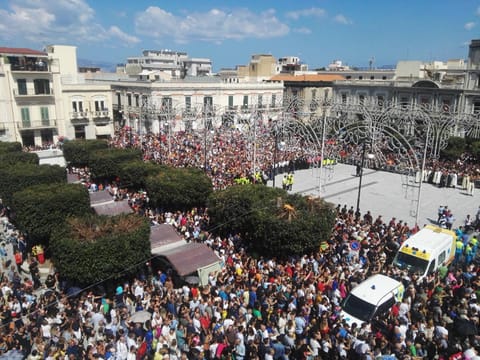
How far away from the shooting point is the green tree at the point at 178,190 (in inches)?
Answer: 812

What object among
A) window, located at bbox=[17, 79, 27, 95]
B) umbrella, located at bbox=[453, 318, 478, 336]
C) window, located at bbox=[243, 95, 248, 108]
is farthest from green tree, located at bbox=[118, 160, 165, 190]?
window, located at bbox=[243, 95, 248, 108]

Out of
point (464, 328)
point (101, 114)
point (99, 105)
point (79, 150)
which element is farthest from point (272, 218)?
point (99, 105)

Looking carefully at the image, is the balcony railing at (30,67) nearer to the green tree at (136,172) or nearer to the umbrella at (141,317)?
the green tree at (136,172)

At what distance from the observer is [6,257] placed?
1758cm

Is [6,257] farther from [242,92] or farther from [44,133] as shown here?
[242,92]

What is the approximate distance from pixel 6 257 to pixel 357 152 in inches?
1083

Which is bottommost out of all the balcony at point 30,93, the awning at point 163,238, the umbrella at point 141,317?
the umbrella at point 141,317

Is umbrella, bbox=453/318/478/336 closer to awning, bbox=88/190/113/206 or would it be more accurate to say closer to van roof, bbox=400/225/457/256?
van roof, bbox=400/225/457/256

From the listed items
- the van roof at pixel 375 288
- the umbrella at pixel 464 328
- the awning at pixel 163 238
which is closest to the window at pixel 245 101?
the awning at pixel 163 238

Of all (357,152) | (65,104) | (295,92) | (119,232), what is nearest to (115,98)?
(65,104)

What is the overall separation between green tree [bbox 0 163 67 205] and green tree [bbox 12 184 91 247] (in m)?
3.12

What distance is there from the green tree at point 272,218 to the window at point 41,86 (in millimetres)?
31821

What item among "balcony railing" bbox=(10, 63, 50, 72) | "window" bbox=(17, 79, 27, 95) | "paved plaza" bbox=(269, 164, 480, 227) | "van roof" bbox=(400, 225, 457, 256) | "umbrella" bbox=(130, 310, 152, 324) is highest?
"balcony railing" bbox=(10, 63, 50, 72)

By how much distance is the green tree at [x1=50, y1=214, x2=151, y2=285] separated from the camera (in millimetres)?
13375
